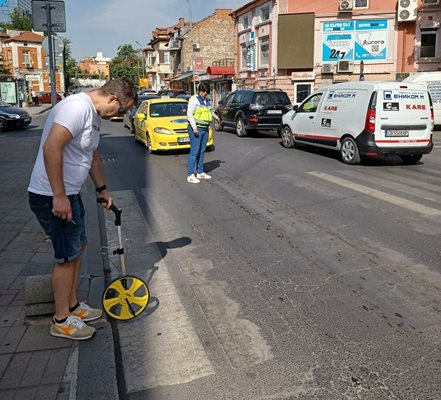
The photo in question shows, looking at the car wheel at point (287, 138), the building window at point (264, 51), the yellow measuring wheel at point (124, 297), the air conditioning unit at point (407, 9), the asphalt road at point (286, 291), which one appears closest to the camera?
the asphalt road at point (286, 291)

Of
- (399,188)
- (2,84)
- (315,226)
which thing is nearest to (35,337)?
(315,226)

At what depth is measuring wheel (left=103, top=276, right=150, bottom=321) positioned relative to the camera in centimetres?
398

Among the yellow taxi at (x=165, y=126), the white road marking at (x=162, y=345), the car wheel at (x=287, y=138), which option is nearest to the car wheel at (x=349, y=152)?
the car wheel at (x=287, y=138)

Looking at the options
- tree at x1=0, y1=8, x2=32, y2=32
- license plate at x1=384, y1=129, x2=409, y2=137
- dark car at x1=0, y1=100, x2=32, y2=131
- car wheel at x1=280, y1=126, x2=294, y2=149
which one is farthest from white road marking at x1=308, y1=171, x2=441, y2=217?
tree at x1=0, y1=8, x2=32, y2=32

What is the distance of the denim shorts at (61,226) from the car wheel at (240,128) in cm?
1503

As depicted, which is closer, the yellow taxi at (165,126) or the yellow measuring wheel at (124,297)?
the yellow measuring wheel at (124,297)

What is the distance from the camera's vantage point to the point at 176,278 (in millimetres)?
4914

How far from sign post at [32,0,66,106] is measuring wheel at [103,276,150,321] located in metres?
4.15

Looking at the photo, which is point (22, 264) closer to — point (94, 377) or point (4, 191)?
point (94, 377)

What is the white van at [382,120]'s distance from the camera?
11.0 meters

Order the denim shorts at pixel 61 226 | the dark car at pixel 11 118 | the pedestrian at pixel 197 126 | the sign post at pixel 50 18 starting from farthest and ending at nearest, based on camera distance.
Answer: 1. the dark car at pixel 11 118
2. the pedestrian at pixel 197 126
3. the sign post at pixel 50 18
4. the denim shorts at pixel 61 226

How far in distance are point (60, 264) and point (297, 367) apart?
1782 millimetres

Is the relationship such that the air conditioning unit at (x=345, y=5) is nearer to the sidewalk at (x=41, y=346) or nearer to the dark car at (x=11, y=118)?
the dark car at (x=11, y=118)

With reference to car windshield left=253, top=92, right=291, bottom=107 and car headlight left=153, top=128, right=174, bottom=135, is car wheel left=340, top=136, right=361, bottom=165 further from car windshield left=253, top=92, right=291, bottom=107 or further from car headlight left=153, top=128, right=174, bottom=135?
car windshield left=253, top=92, right=291, bottom=107
